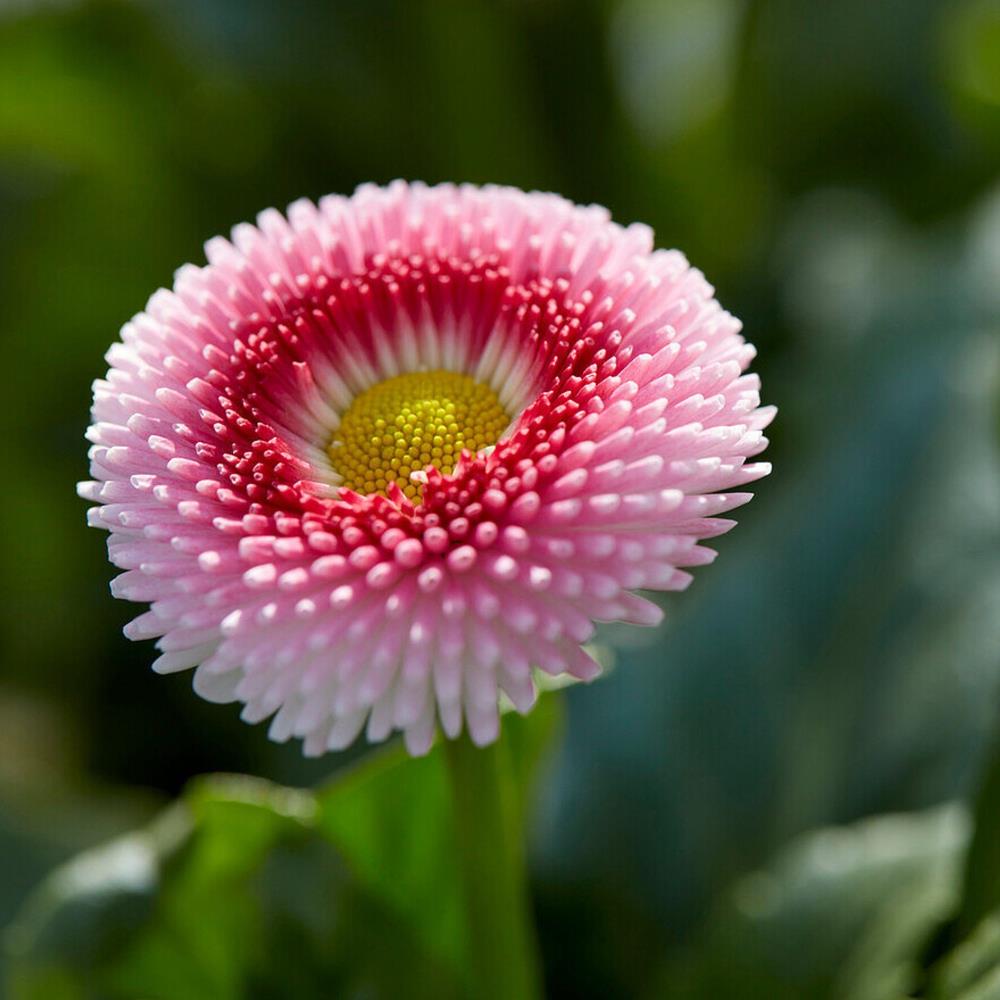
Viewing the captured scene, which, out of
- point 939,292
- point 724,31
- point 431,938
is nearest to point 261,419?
point 431,938

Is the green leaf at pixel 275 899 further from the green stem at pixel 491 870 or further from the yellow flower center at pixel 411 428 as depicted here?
the yellow flower center at pixel 411 428

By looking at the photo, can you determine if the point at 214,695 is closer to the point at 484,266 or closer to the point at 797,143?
the point at 484,266

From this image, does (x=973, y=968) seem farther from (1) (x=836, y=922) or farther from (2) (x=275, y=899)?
(2) (x=275, y=899)

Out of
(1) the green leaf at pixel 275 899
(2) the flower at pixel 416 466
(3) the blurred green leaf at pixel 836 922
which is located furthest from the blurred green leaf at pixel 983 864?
(2) the flower at pixel 416 466

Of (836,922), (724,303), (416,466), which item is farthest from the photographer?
(724,303)

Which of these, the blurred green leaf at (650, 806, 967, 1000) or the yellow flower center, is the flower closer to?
the yellow flower center

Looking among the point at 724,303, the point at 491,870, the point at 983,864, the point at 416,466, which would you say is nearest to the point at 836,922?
the point at 983,864

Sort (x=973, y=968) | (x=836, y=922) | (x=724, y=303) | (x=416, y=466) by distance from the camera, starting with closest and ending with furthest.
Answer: (x=416, y=466) → (x=973, y=968) → (x=836, y=922) → (x=724, y=303)
